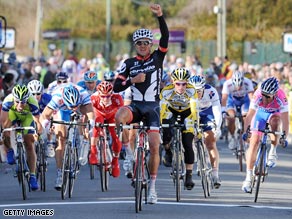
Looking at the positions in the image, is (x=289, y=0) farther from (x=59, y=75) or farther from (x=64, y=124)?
(x=64, y=124)

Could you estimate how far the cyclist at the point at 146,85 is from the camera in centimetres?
1673

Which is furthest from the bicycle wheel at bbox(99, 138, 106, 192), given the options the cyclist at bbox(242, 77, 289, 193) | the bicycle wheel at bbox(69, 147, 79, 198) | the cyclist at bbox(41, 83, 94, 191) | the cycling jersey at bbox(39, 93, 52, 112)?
the cyclist at bbox(242, 77, 289, 193)

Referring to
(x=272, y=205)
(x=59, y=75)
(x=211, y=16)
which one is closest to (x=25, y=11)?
(x=211, y=16)

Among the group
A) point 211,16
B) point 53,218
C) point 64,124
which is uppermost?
point 211,16

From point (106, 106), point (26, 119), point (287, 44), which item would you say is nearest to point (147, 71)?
point (26, 119)

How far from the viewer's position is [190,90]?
18.0 meters

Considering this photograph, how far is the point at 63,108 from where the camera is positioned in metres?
20.0

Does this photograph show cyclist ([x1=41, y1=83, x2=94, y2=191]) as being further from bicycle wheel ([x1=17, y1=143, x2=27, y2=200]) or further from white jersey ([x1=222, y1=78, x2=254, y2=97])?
white jersey ([x1=222, y1=78, x2=254, y2=97])

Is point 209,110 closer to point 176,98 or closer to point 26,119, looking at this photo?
point 176,98

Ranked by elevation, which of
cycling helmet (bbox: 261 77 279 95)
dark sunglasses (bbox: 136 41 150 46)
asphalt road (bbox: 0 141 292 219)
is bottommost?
asphalt road (bbox: 0 141 292 219)

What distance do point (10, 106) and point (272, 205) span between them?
4.05 m

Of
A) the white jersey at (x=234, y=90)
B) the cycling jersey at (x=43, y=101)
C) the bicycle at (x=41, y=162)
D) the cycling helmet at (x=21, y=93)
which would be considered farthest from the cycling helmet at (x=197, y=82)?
the white jersey at (x=234, y=90)

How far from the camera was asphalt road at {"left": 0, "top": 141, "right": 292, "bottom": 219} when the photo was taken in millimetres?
15953

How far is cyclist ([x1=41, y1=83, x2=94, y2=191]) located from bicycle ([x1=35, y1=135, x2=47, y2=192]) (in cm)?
30
